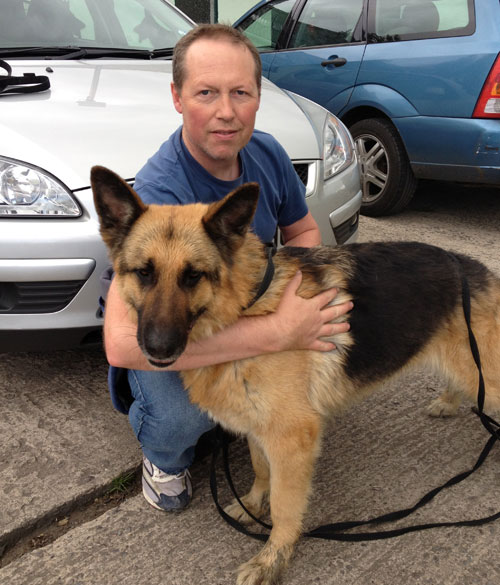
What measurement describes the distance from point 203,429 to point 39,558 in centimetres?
81

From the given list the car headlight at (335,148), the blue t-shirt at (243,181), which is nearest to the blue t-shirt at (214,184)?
the blue t-shirt at (243,181)

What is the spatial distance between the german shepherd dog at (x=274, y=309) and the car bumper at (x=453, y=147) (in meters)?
2.99

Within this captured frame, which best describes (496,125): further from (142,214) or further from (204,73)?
(142,214)

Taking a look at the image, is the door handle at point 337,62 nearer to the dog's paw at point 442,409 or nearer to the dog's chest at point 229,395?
the dog's paw at point 442,409

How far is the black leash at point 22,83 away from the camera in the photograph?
2977mm

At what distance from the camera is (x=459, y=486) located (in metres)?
2.60

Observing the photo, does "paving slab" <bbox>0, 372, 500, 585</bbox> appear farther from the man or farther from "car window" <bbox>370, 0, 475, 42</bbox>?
"car window" <bbox>370, 0, 475, 42</bbox>

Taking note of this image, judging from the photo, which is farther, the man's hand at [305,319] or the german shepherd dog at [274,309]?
the man's hand at [305,319]


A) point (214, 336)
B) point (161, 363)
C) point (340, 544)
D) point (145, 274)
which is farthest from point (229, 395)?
point (340, 544)

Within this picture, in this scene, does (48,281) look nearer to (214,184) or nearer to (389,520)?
(214,184)

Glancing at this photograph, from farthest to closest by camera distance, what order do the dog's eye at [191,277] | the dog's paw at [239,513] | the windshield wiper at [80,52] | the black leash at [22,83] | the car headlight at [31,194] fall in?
1. the windshield wiper at [80,52]
2. the black leash at [22,83]
3. the car headlight at [31,194]
4. the dog's paw at [239,513]
5. the dog's eye at [191,277]

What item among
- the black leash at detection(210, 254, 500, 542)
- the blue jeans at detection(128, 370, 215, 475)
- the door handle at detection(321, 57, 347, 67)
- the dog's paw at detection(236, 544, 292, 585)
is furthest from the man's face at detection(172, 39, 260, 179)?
the door handle at detection(321, 57, 347, 67)

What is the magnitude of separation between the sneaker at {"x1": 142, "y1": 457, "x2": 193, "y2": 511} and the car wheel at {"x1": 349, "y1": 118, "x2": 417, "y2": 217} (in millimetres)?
4368

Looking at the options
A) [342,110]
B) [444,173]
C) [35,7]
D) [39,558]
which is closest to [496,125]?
[444,173]
